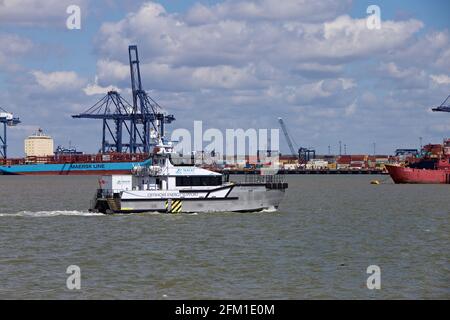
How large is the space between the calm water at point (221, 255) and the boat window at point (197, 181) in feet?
7.23

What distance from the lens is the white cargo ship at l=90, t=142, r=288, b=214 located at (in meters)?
51.1

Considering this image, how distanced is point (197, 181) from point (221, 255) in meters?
14.6

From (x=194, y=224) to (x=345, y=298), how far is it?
2158 cm

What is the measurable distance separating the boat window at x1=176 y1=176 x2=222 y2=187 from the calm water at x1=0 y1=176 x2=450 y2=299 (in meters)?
2.20

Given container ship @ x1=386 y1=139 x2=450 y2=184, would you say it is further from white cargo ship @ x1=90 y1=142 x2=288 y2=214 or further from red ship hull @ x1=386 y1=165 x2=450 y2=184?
white cargo ship @ x1=90 y1=142 x2=288 y2=214

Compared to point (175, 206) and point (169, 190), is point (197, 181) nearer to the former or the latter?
point (169, 190)

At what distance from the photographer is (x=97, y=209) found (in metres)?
53.8

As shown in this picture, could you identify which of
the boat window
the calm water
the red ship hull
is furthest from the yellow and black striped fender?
the red ship hull

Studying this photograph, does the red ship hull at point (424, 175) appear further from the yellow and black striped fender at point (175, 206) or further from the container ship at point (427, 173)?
the yellow and black striped fender at point (175, 206)

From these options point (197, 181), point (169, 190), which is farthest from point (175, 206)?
point (197, 181)

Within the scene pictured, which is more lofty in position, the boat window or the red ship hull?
the boat window

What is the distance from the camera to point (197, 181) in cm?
5134
